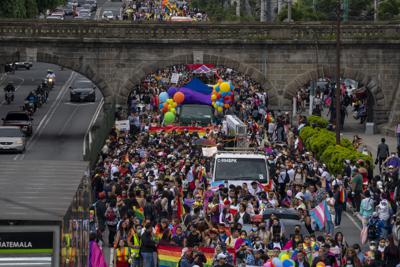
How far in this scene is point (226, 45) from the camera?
63.8m

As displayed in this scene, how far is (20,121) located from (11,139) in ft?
23.2

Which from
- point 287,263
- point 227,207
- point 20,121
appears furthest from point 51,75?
point 287,263

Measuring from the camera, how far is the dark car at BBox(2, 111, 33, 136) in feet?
201

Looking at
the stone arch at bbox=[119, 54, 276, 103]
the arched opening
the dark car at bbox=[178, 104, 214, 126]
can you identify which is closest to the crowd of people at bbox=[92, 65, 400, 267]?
the dark car at bbox=[178, 104, 214, 126]

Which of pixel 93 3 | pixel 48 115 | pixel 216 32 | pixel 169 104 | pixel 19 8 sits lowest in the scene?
pixel 93 3

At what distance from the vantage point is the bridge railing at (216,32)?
209 feet

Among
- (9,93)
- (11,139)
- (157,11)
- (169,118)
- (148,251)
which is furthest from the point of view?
(157,11)

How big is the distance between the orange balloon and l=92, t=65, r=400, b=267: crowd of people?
7.40 meters

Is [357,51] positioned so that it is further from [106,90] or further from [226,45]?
[106,90]

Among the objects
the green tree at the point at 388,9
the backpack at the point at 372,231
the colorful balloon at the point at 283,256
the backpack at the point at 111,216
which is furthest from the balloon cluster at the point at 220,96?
the colorful balloon at the point at 283,256

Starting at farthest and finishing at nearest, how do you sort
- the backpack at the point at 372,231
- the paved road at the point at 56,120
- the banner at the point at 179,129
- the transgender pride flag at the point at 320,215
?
the paved road at the point at 56,120, the banner at the point at 179,129, the backpack at the point at 372,231, the transgender pride flag at the point at 320,215

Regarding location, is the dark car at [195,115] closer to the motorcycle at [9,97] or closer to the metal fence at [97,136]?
the metal fence at [97,136]

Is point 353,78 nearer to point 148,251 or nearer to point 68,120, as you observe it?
point 68,120

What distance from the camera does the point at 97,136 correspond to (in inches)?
1991
